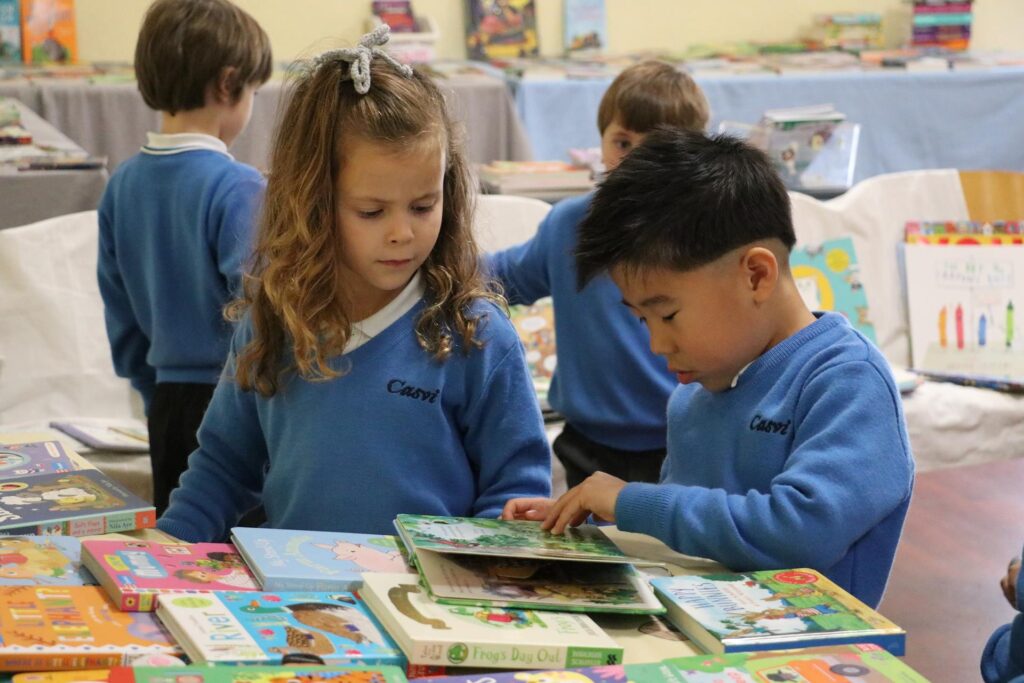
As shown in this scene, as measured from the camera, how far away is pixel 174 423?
248cm

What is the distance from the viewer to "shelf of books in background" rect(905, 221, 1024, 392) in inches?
157

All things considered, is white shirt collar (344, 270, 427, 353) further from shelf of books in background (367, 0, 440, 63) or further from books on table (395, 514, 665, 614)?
shelf of books in background (367, 0, 440, 63)

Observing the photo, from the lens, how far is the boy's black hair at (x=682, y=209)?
4.93 feet

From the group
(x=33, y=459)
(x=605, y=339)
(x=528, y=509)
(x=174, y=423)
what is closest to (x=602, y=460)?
(x=605, y=339)

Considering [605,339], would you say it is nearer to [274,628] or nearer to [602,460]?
[602,460]

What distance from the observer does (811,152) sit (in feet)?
14.3

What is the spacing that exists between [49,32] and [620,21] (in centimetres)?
242

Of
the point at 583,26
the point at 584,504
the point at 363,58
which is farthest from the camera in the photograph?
the point at 583,26

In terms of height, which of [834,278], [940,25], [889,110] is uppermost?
[940,25]

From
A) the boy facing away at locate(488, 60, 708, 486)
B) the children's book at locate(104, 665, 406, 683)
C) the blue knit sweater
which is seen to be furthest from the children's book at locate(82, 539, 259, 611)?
the boy facing away at locate(488, 60, 708, 486)

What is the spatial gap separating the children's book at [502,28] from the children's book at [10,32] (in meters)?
1.76

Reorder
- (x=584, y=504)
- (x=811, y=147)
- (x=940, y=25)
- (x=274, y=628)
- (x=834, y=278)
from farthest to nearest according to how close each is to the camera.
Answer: (x=940, y=25) → (x=811, y=147) → (x=834, y=278) → (x=584, y=504) → (x=274, y=628)

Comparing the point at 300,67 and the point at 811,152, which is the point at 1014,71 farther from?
the point at 300,67

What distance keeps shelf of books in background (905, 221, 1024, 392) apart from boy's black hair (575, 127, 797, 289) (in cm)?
256
